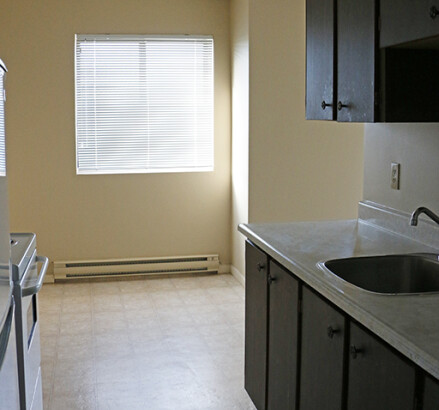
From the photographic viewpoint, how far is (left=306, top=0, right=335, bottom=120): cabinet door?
266 centimetres

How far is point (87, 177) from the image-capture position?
5.66 m

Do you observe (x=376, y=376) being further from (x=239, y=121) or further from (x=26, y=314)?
(x=239, y=121)

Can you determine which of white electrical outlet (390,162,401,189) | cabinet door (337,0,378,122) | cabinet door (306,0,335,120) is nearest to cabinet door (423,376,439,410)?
cabinet door (337,0,378,122)

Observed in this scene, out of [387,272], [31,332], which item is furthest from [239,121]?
[31,332]

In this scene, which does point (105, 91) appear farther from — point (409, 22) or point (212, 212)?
point (409, 22)

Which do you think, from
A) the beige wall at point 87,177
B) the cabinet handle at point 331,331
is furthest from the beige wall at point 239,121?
the cabinet handle at point 331,331

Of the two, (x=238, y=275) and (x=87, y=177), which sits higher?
A: (x=87, y=177)

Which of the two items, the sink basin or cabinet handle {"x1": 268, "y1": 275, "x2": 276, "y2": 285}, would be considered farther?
cabinet handle {"x1": 268, "y1": 275, "x2": 276, "y2": 285}

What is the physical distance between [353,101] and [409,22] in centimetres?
48

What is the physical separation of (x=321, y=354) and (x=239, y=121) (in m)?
3.55

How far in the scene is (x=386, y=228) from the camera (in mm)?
2979

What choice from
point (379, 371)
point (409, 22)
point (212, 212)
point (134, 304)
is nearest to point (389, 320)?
point (379, 371)

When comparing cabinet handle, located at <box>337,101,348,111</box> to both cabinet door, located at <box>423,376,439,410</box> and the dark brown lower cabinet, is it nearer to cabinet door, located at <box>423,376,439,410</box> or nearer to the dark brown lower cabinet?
the dark brown lower cabinet

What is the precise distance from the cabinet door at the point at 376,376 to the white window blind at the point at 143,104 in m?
4.04
